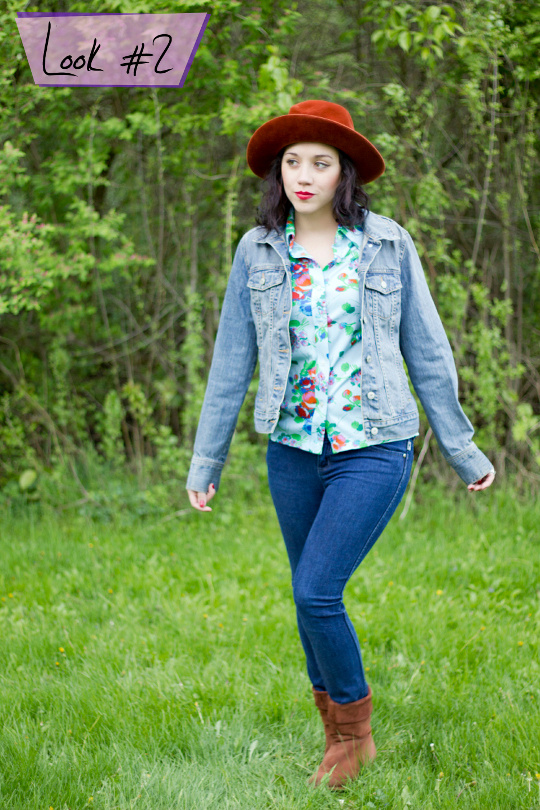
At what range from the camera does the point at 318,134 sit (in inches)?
87.7

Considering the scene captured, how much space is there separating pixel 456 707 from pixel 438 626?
0.59 metres

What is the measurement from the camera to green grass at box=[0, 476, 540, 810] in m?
2.22

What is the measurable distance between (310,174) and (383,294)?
44 centimetres

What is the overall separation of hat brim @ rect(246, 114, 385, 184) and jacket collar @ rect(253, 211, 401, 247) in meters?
0.18

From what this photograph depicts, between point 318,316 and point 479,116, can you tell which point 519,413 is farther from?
point 318,316

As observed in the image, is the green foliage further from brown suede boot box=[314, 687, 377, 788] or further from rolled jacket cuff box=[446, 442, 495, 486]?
brown suede boot box=[314, 687, 377, 788]

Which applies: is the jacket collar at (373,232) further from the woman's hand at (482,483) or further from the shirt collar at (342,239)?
the woman's hand at (482,483)

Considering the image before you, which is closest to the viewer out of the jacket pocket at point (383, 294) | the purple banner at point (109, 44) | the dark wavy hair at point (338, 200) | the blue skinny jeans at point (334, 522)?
the blue skinny jeans at point (334, 522)

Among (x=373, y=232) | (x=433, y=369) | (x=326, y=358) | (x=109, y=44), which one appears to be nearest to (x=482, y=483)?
(x=433, y=369)

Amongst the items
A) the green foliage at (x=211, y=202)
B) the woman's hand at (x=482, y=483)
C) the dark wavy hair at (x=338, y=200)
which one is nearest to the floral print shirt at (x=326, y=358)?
the dark wavy hair at (x=338, y=200)

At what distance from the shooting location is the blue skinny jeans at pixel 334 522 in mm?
2082

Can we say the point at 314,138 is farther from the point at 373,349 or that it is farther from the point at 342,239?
the point at 373,349

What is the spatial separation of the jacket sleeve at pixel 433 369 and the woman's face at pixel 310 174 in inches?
11.7

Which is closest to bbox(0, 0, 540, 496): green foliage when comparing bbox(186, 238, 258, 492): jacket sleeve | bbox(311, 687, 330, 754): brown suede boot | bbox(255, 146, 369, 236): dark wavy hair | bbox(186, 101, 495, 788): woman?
bbox(255, 146, 369, 236): dark wavy hair
